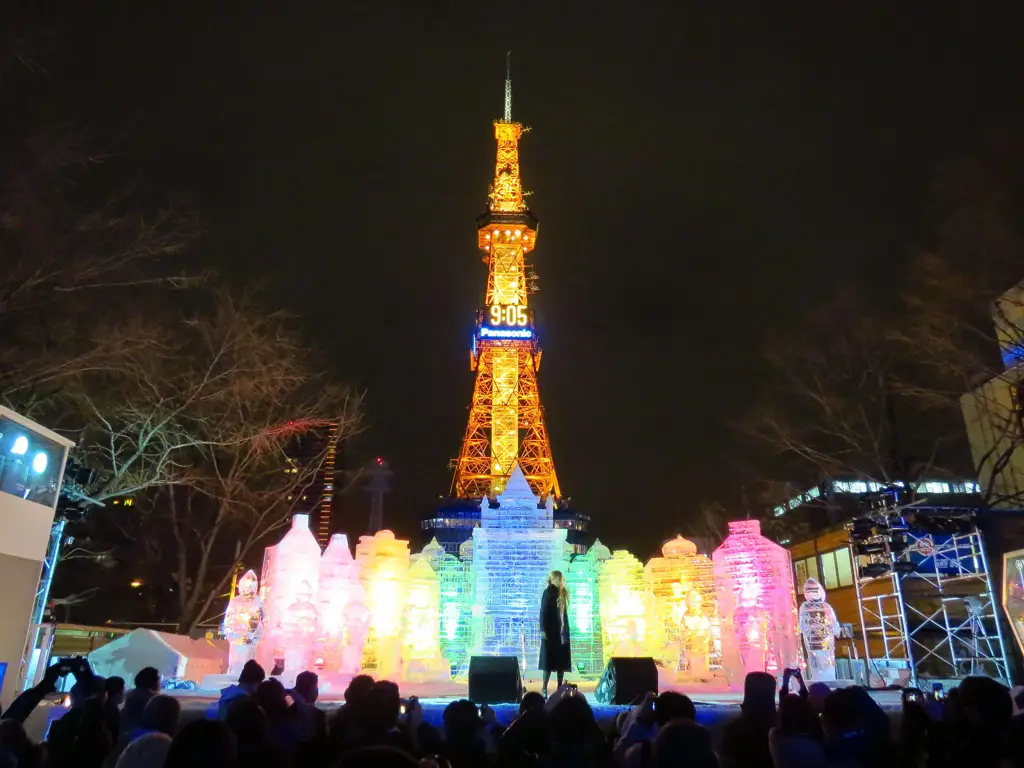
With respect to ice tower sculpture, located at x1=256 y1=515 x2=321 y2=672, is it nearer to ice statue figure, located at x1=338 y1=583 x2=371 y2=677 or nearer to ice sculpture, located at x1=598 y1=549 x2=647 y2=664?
ice statue figure, located at x1=338 y1=583 x2=371 y2=677

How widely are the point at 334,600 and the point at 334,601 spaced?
0.02 m

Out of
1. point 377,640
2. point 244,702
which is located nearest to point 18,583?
point 377,640

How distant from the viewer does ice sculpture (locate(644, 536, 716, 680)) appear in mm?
12078

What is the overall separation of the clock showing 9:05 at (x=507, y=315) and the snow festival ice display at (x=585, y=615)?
3107cm

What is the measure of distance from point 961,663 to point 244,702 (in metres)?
18.0

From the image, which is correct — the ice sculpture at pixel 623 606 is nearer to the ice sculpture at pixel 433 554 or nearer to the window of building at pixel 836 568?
the ice sculpture at pixel 433 554

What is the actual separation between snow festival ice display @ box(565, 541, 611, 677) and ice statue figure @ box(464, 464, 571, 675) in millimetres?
398

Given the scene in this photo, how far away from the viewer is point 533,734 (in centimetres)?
328

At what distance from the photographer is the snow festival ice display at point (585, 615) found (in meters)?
12.8

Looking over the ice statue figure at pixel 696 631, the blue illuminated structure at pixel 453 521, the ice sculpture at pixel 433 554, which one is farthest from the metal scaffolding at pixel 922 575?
the blue illuminated structure at pixel 453 521

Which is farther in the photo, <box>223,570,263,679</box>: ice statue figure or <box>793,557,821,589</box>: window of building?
<box>793,557,821,589</box>: window of building

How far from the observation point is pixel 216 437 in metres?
15.1

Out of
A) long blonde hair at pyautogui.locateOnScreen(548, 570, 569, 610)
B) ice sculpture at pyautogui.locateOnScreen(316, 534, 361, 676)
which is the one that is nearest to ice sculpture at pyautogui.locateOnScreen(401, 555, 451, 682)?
ice sculpture at pyautogui.locateOnScreen(316, 534, 361, 676)

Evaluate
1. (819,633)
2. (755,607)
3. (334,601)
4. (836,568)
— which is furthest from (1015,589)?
(836,568)
